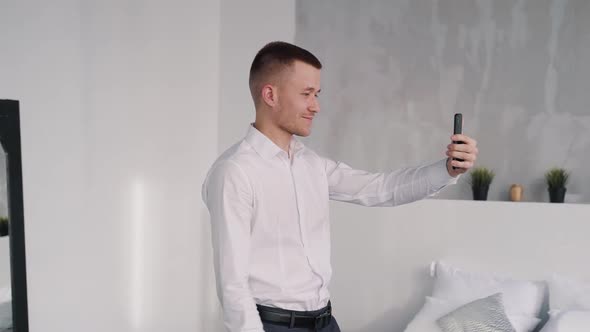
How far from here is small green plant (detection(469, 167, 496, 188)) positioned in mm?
3832

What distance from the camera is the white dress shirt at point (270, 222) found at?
1685 mm

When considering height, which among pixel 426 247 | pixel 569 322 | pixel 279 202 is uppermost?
pixel 279 202

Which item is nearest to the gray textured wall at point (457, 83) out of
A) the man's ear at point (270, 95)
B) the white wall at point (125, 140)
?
the white wall at point (125, 140)

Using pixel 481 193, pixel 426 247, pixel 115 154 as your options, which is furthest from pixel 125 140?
pixel 481 193

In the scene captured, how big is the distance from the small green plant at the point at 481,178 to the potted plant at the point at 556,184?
1.02ft

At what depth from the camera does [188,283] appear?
14.5 feet

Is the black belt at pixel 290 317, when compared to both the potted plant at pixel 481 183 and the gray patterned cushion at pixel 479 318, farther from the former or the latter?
the potted plant at pixel 481 183

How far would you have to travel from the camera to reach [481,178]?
3838 mm

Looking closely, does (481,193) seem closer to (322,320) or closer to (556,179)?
(556,179)

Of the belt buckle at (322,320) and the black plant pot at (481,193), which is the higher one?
the black plant pot at (481,193)

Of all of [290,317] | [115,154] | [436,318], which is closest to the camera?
[290,317]

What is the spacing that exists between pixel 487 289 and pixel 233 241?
7.24 ft

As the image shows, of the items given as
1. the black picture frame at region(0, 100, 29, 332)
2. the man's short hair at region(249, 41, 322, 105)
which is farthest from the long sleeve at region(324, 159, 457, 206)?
the black picture frame at region(0, 100, 29, 332)

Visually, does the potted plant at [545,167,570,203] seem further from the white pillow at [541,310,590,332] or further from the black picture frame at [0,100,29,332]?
the black picture frame at [0,100,29,332]
